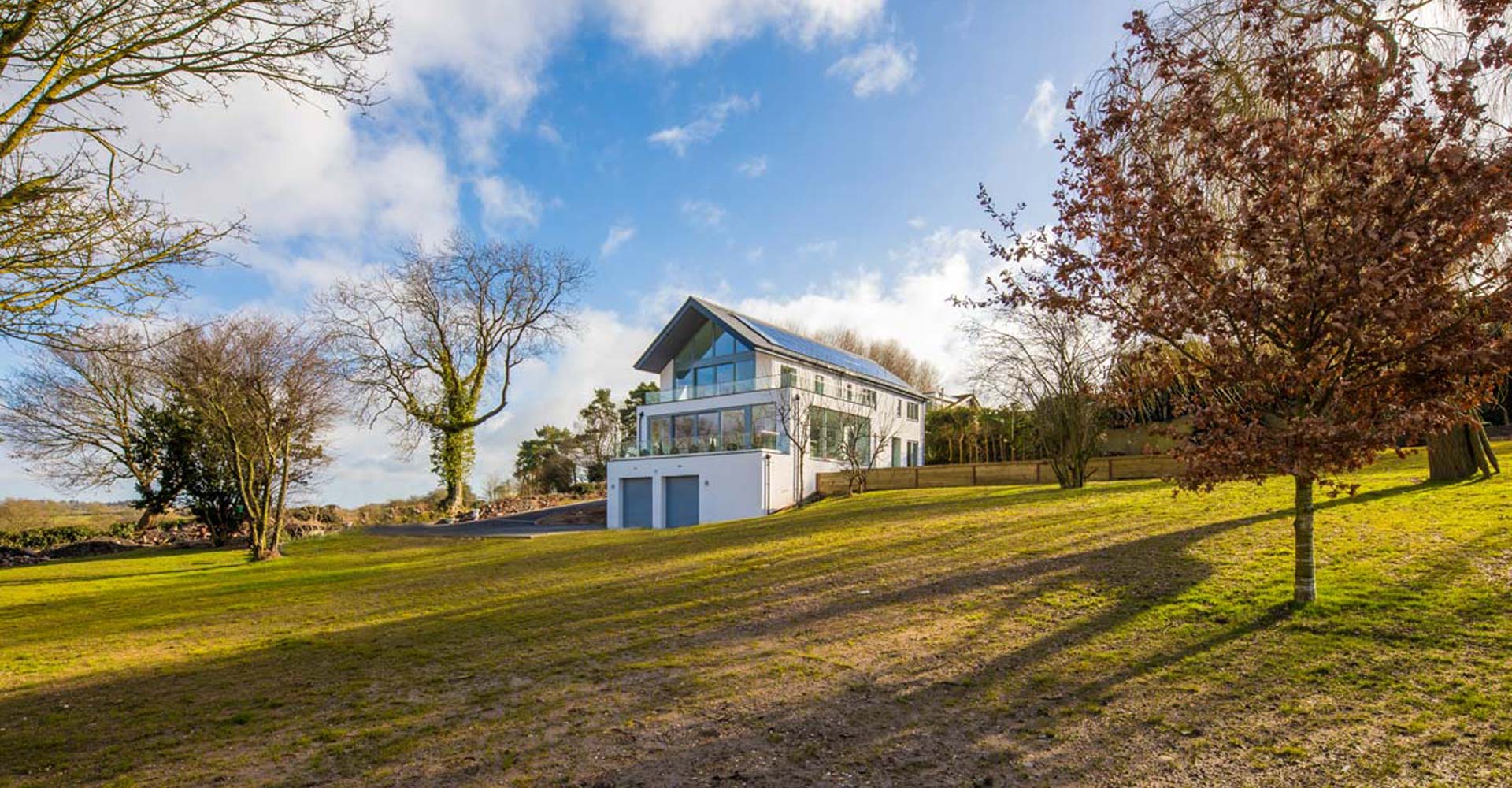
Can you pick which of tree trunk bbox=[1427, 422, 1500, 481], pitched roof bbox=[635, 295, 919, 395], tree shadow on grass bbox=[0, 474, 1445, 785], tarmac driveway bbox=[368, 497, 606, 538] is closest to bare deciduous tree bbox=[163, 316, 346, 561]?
tarmac driveway bbox=[368, 497, 606, 538]

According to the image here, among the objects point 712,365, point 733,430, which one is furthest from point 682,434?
point 712,365

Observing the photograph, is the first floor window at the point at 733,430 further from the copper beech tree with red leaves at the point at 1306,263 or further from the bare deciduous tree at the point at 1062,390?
the copper beech tree with red leaves at the point at 1306,263

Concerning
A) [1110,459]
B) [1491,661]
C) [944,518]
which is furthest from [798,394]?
[1491,661]

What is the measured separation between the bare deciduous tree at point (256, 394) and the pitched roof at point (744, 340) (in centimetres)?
1571

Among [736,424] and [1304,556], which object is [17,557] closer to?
[736,424]

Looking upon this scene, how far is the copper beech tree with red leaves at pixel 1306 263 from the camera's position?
16.3 ft

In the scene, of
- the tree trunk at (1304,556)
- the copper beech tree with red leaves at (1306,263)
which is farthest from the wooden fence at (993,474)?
the copper beech tree with red leaves at (1306,263)

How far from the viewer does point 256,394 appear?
1705 centimetres

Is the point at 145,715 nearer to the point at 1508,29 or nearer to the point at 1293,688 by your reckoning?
the point at 1293,688

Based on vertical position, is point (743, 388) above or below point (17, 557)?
above

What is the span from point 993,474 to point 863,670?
68.8 feet

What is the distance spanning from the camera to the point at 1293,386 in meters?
5.68

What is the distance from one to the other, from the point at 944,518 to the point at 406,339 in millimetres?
28457

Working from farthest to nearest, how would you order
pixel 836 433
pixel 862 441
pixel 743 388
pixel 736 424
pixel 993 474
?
pixel 862 441, pixel 836 433, pixel 743 388, pixel 736 424, pixel 993 474
